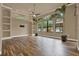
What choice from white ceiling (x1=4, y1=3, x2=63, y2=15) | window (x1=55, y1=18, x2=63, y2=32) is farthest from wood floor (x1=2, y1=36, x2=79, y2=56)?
white ceiling (x1=4, y1=3, x2=63, y2=15)

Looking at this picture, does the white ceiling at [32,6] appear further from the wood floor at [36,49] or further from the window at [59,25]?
the wood floor at [36,49]

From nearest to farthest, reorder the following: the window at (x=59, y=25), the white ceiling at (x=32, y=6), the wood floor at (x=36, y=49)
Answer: the wood floor at (x=36, y=49) < the white ceiling at (x=32, y=6) < the window at (x=59, y=25)

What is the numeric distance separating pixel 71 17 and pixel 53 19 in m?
1.39

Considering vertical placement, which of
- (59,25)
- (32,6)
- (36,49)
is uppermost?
(32,6)

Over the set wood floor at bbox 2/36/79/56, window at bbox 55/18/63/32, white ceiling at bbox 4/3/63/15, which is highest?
white ceiling at bbox 4/3/63/15

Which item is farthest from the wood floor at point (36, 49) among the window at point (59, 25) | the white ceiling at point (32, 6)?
the white ceiling at point (32, 6)

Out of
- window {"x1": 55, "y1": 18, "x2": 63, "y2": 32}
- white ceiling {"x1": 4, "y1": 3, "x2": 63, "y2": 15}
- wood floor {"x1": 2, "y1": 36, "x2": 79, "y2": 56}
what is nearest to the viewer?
wood floor {"x1": 2, "y1": 36, "x2": 79, "y2": 56}

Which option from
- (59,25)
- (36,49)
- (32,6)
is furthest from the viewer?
(59,25)

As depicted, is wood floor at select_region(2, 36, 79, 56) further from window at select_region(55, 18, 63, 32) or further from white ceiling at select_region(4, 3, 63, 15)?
white ceiling at select_region(4, 3, 63, 15)

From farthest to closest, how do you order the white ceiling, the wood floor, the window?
1. the window
2. the white ceiling
3. the wood floor

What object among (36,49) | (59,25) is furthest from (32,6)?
(36,49)

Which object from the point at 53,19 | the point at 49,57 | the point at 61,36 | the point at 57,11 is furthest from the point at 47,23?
the point at 49,57

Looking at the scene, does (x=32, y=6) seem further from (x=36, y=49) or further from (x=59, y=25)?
(x=36, y=49)

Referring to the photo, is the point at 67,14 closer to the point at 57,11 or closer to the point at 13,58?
the point at 57,11
